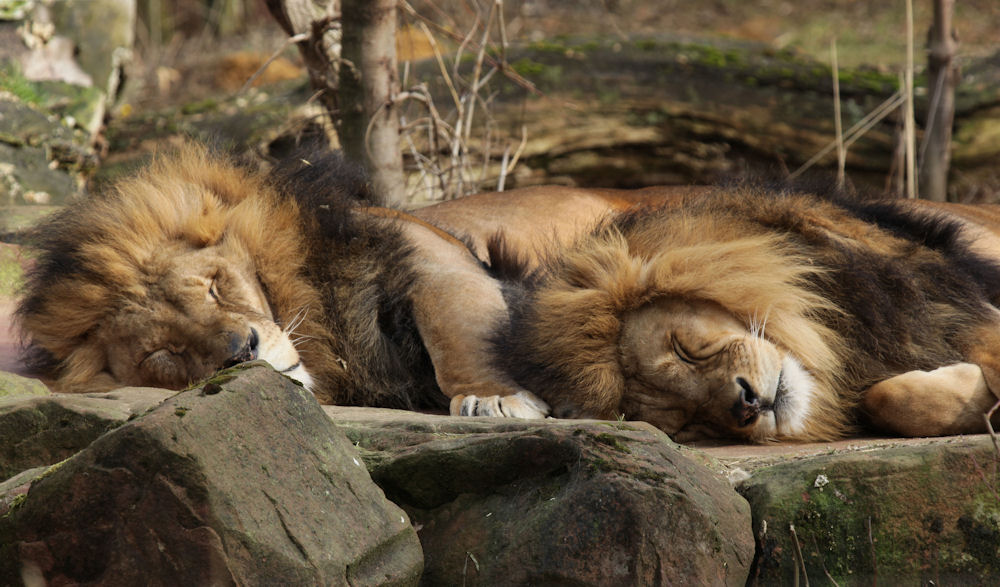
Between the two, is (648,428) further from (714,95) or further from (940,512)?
(714,95)

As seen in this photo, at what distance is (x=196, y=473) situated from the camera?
157cm

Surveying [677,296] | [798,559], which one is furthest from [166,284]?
[798,559]

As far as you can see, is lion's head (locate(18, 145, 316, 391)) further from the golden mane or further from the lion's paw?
the golden mane

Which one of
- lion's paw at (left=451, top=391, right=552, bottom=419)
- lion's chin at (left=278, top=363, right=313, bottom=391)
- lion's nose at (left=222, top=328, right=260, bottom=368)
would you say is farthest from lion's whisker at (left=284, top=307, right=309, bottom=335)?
lion's paw at (left=451, top=391, right=552, bottom=419)

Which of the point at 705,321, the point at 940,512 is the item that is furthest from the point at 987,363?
the point at 940,512

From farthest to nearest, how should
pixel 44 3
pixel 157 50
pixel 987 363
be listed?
pixel 157 50 → pixel 44 3 → pixel 987 363

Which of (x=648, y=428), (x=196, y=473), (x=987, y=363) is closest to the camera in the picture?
(x=196, y=473)

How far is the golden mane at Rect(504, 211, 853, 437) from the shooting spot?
9.25ft

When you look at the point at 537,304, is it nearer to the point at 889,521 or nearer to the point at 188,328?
the point at 188,328

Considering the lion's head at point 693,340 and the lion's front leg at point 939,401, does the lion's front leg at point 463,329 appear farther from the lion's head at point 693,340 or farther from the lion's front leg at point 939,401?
the lion's front leg at point 939,401

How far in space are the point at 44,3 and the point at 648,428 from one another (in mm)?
6223

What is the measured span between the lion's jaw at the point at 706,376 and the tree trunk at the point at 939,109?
345 centimetres

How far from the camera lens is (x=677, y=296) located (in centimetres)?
283

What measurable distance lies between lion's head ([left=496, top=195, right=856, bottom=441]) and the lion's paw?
1.6 inches
